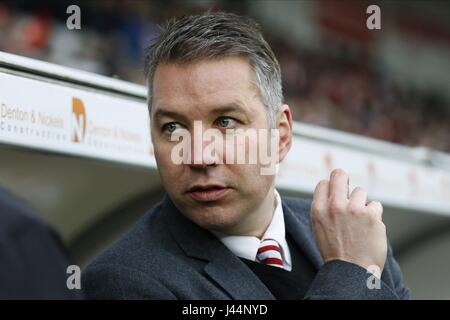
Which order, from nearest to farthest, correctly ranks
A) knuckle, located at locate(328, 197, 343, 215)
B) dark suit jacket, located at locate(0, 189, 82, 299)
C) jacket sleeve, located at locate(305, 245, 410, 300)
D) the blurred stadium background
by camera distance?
dark suit jacket, located at locate(0, 189, 82, 299), jacket sleeve, located at locate(305, 245, 410, 300), knuckle, located at locate(328, 197, 343, 215), the blurred stadium background

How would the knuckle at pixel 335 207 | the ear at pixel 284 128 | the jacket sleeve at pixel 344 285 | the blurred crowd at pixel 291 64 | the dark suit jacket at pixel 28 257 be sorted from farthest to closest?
the blurred crowd at pixel 291 64
the ear at pixel 284 128
the knuckle at pixel 335 207
the jacket sleeve at pixel 344 285
the dark suit jacket at pixel 28 257

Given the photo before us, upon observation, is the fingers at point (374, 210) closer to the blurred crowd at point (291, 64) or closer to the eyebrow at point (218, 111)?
the eyebrow at point (218, 111)

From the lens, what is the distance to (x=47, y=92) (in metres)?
1.51

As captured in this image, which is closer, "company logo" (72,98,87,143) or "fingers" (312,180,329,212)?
"fingers" (312,180,329,212)

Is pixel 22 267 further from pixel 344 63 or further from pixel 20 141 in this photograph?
pixel 344 63

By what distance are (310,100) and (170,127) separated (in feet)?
21.0

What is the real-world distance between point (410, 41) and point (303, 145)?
10030 mm

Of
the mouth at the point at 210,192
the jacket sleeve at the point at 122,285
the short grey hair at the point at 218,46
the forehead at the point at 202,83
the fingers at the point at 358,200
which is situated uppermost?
the short grey hair at the point at 218,46

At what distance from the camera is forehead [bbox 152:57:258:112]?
132 centimetres

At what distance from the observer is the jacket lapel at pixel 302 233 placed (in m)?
1.55

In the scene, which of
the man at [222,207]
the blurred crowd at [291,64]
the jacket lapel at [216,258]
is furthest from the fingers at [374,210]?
the blurred crowd at [291,64]

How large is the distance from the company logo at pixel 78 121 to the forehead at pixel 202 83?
9.0 inches

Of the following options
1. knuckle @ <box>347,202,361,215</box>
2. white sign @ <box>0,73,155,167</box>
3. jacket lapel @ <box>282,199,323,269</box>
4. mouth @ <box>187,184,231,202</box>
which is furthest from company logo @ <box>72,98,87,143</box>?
knuckle @ <box>347,202,361,215</box>

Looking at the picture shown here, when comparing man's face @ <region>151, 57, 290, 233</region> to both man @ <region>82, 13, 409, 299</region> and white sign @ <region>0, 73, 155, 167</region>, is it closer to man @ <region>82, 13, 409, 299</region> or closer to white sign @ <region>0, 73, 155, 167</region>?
man @ <region>82, 13, 409, 299</region>
